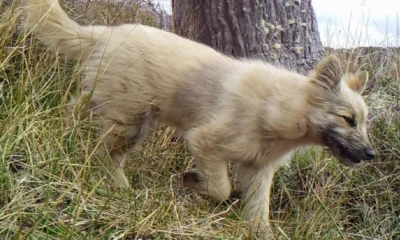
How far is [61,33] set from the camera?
497 centimetres

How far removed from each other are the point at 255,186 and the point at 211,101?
2.30ft

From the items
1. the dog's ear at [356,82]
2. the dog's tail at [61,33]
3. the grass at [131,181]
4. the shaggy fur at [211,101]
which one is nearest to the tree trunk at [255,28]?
the shaggy fur at [211,101]

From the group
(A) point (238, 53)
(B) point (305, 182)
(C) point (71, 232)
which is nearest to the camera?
(C) point (71, 232)

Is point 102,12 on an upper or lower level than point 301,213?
upper

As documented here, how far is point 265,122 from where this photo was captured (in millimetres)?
4461

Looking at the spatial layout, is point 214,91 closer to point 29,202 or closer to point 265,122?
point 265,122

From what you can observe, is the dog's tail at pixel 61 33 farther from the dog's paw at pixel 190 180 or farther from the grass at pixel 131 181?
the dog's paw at pixel 190 180

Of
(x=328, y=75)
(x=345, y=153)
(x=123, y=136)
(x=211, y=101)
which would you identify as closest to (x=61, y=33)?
→ (x=123, y=136)

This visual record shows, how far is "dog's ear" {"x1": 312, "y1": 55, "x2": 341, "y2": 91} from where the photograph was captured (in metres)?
4.50

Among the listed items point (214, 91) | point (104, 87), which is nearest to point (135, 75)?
point (104, 87)

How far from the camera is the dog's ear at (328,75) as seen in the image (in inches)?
177

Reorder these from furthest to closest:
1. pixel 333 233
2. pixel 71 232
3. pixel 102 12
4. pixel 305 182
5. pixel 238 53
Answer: pixel 102 12
pixel 238 53
pixel 305 182
pixel 333 233
pixel 71 232

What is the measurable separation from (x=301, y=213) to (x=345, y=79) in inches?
44.4

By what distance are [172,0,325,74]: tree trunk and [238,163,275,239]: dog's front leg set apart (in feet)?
4.09
